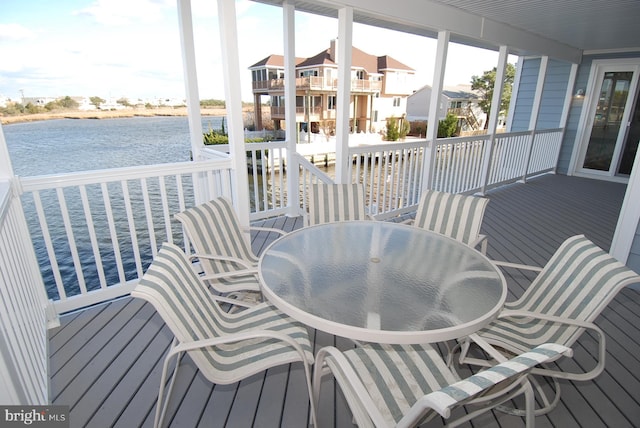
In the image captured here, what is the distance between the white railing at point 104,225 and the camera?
7.82 ft

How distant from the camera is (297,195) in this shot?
471 centimetres

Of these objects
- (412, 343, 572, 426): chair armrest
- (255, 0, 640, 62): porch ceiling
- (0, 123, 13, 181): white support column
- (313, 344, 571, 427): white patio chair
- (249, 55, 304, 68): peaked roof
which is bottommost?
(313, 344, 571, 427): white patio chair

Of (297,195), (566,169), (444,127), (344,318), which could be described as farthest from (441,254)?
(444,127)

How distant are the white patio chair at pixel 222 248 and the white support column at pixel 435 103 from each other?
320cm

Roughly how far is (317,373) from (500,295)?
1.02 metres

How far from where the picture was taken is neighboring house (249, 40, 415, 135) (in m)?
23.0

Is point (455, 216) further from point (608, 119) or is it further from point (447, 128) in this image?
point (447, 128)

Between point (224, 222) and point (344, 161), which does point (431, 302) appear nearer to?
point (224, 222)

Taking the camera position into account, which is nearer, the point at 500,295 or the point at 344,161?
the point at 500,295

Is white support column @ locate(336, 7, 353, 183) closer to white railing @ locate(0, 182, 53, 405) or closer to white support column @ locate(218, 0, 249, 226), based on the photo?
white support column @ locate(218, 0, 249, 226)

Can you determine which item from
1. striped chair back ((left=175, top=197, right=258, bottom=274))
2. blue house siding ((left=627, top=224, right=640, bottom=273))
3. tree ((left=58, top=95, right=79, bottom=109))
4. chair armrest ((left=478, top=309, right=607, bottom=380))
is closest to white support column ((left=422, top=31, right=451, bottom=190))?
blue house siding ((left=627, top=224, right=640, bottom=273))

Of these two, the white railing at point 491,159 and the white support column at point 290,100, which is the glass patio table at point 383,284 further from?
the white railing at point 491,159

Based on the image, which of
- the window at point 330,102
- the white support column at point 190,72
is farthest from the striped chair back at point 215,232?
the window at point 330,102

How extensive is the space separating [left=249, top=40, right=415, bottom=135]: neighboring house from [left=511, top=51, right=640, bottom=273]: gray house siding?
48.6 feet
